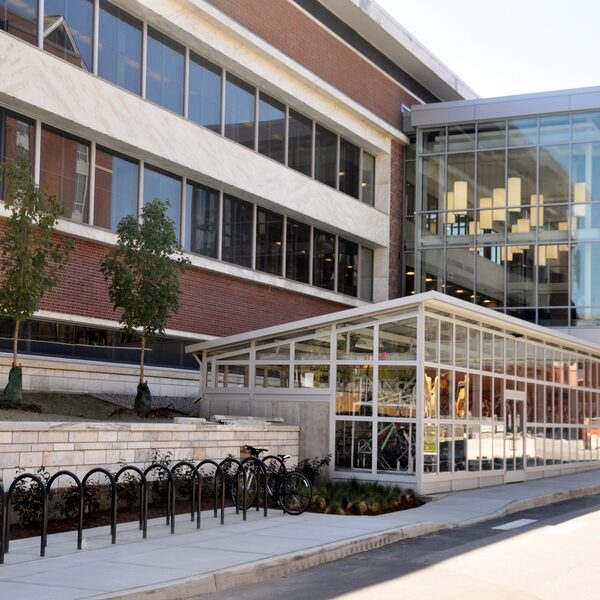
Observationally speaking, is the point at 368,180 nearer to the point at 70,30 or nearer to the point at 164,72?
the point at 164,72

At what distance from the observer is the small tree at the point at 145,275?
21.3 m

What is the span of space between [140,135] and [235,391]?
658 cm

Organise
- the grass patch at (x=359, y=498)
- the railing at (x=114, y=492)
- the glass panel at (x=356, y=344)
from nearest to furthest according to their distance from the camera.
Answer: the railing at (x=114, y=492)
the grass patch at (x=359, y=498)
the glass panel at (x=356, y=344)

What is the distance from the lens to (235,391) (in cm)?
2339

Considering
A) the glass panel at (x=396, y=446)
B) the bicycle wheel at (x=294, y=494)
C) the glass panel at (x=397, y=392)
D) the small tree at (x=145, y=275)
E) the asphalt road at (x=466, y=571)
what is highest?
the small tree at (x=145, y=275)

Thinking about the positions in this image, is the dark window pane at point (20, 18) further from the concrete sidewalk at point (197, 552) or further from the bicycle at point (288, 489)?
the concrete sidewalk at point (197, 552)

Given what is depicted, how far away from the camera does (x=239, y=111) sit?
29.0m

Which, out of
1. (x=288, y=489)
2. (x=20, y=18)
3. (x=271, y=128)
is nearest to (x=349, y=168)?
(x=271, y=128)

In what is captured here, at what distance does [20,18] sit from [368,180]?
56.9ft

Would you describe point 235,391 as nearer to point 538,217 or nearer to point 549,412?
point 549,412

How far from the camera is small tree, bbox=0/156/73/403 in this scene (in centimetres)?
1805

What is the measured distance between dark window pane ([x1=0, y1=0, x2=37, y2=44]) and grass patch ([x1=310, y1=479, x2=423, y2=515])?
11.2m

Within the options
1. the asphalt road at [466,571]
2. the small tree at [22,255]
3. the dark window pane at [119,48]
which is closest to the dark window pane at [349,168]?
the dark window pane at [119,48]

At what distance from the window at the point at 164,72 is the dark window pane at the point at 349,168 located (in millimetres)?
9383
